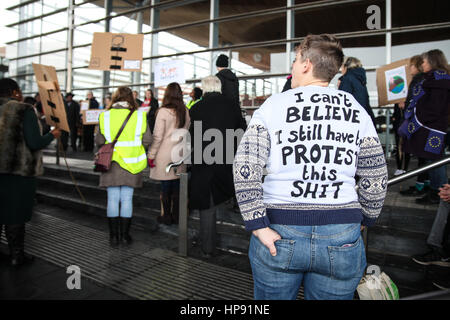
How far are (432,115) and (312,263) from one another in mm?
3255

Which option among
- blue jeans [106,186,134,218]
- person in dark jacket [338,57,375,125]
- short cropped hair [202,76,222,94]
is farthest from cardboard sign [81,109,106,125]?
person in dark jacket [338,57,375,125]

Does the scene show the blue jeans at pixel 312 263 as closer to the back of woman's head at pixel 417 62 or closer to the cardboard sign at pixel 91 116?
the back of woman's head at pixel 417 62

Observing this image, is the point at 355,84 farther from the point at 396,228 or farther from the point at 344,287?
the point at 344,287

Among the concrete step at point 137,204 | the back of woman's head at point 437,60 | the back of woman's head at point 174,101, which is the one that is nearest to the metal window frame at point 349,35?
the back of woman's head at point 437,60

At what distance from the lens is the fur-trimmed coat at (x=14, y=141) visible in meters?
3.53

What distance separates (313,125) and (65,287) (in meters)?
2.93

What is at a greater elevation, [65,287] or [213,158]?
[213,158]

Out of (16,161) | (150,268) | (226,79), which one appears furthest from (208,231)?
(16,161)

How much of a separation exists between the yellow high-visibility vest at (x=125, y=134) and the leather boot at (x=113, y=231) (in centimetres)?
71

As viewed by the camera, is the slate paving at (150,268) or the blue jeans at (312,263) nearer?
the blue jeans at (312,263)

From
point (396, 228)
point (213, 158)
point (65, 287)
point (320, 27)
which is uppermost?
point (320, 27)

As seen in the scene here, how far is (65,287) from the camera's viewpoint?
315cm

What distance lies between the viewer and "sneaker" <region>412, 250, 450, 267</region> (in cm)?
303

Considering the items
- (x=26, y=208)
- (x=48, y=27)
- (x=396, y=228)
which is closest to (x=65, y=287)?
(x=26, y=208)
